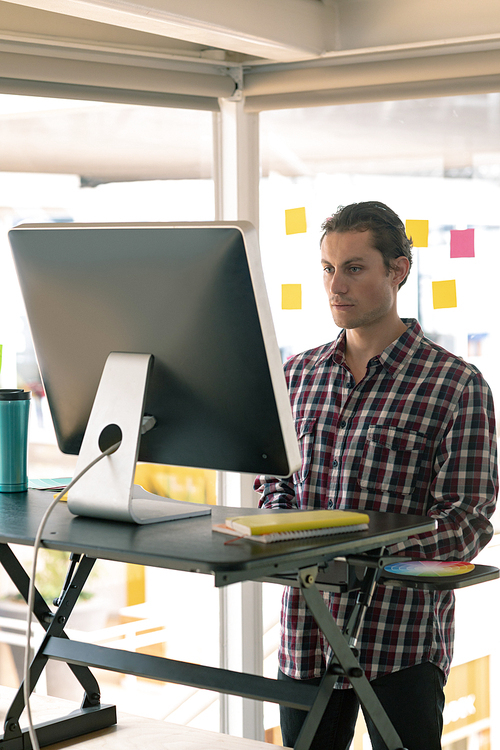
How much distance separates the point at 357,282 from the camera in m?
1.94

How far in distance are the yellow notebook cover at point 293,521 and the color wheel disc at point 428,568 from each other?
10 cm

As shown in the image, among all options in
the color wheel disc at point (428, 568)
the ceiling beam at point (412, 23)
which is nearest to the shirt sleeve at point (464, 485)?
the color wheel disc at point (428, 568)

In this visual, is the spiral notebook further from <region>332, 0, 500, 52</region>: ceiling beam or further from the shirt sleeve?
<region>332, 0, 500, 52</region>: ceiling beam

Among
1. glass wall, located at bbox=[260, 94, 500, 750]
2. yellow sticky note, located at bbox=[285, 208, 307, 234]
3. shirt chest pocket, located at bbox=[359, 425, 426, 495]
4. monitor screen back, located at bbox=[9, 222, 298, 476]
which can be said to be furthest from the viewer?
yellow sticky note, located at bbox=[285, 208, 307, 234]

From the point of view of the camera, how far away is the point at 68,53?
2348 mm

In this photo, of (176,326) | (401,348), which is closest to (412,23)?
(401,348)

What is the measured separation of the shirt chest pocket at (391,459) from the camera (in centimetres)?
180

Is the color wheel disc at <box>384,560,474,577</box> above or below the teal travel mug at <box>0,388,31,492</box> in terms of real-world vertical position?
below

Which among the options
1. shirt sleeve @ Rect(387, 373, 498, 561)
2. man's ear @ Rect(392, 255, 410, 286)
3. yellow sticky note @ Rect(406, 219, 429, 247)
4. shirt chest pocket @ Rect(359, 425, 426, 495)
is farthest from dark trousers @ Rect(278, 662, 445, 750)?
yellow sticky note @ Rect(406, 219, 429, 247)

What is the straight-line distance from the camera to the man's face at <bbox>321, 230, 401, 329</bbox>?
6.33ft

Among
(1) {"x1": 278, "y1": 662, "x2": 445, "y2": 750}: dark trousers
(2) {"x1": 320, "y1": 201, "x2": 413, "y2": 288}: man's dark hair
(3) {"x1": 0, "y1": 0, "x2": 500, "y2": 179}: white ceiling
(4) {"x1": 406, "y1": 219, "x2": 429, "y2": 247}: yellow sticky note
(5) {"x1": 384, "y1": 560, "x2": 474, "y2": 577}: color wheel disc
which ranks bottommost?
(1) {"x1": 278, "y1": 662, "x2": 445, "y2": 750}: dark trousers

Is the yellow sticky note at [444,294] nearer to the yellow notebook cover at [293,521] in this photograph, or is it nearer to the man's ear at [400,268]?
the man's ear at [400,268]

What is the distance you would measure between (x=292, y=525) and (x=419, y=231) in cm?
163

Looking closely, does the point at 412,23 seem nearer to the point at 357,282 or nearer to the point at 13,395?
the point at 357,282
